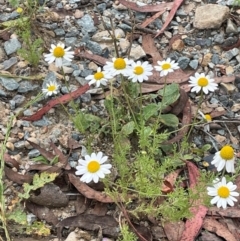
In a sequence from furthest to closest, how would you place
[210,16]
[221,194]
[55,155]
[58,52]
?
[210,16] → [55,155] → [58,52] → [221,194]

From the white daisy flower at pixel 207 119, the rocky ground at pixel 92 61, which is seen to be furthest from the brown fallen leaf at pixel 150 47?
the white daisy flower at pixel 207 119

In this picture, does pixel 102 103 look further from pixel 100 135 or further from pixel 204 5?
pixel 204 5

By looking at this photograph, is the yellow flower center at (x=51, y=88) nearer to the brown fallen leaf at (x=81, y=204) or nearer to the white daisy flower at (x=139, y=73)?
the white daisy flower at (x=139, y=73)

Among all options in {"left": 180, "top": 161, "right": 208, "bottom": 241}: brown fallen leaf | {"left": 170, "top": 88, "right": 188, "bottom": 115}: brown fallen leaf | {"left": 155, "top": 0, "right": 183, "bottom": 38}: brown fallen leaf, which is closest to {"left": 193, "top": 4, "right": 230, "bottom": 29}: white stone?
{"left": 155, "top": 0, "right": 183, "bottom": 38}: brown fallen leaf

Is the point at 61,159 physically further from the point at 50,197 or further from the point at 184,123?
the point at 184,123

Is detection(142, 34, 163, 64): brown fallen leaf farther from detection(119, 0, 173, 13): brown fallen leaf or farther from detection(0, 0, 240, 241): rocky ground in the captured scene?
detection(119, 0, 173, 13): brown fallen leaf

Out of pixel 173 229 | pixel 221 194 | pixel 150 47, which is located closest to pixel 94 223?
pixel 173 229
